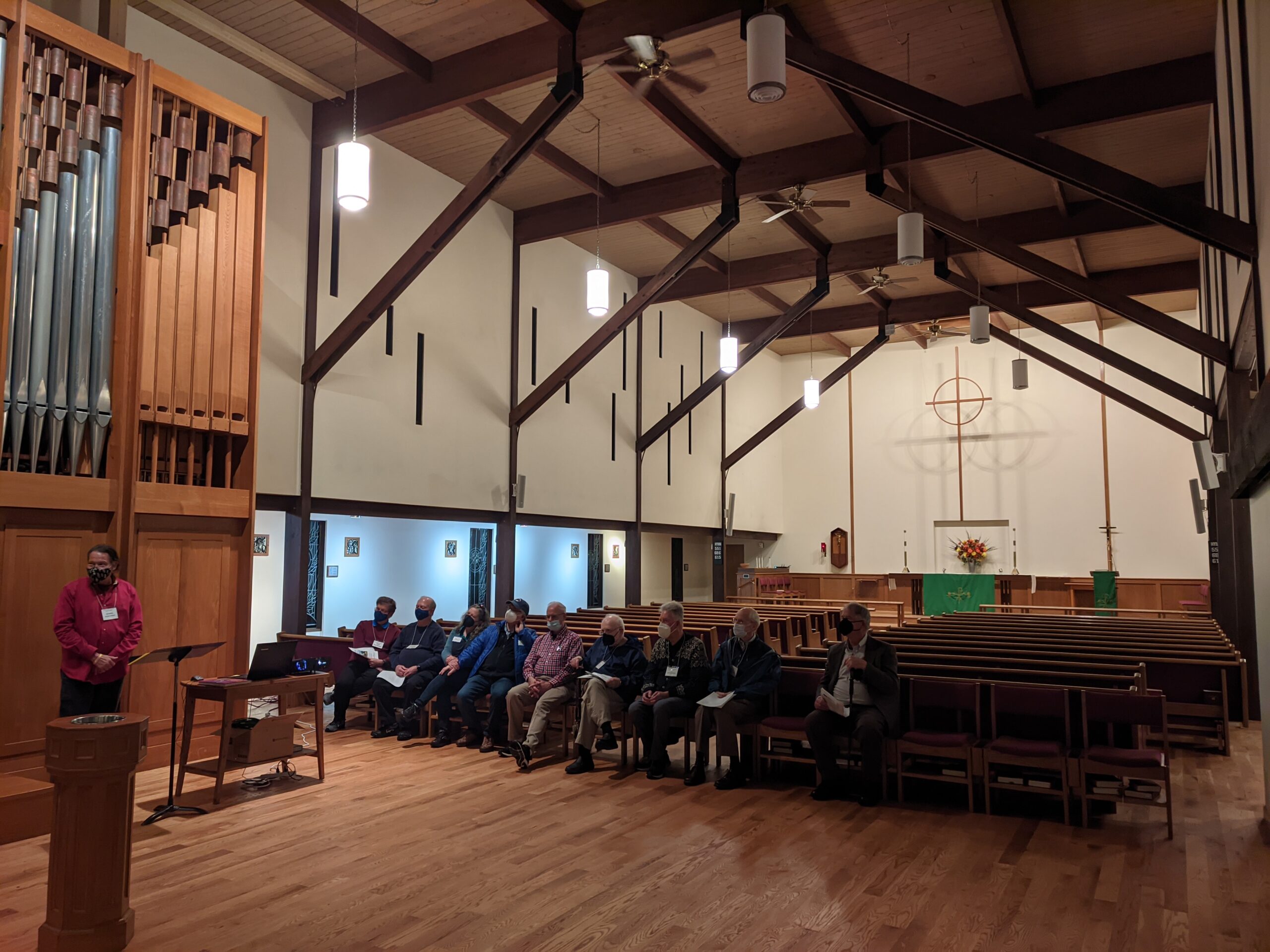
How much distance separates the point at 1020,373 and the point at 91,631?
40.2 feet

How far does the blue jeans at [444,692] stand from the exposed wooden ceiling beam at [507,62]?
4410 mm

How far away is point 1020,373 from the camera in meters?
13.2

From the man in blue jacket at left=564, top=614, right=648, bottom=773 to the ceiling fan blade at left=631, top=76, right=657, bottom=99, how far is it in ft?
13.2

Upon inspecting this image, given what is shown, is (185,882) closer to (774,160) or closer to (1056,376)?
(774,160)

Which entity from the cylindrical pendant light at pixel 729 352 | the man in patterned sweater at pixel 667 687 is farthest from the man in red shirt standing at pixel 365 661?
the cylindrical pendant light at pixel 729 352

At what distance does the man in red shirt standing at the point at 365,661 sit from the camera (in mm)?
6949

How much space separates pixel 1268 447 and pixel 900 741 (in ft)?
7.40

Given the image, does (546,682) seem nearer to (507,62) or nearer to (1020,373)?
(507,62)

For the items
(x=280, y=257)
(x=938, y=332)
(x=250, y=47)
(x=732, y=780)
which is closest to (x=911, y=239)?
(x=732, y=780)

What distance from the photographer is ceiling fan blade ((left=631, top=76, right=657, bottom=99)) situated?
6865 millimetres

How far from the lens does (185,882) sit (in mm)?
3650

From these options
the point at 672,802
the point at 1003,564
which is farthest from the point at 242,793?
the point at 1003,564

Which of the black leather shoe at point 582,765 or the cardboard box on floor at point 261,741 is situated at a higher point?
the cardboard box on floor at point 261,741

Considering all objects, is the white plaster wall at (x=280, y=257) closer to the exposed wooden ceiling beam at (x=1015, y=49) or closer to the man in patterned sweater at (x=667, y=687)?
the man in patterned sweater at (x=667, y=687)
